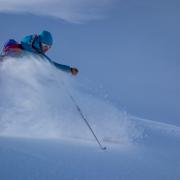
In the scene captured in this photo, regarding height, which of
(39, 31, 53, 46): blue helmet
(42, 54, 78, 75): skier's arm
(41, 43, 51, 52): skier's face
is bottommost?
(42, 54, 78, 75): skier's arm

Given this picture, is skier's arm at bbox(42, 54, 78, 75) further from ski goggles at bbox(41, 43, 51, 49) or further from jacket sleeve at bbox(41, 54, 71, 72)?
ski goggles at bbox(41, 43, 51, 49)

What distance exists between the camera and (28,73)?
20.2 metres

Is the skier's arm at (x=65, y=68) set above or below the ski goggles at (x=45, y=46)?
below

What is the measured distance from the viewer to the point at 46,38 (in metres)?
17.2

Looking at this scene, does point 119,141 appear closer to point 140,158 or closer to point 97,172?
point 140,158

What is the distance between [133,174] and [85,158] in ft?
6.43

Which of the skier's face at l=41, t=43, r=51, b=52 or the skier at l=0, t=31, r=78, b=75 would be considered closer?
the skier at l=0, t=31, r=78, b=75

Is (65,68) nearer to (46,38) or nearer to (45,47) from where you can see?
(45,47)

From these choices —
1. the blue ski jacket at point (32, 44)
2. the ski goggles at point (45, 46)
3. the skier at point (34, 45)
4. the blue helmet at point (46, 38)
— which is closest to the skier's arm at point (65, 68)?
the skier at point (34, 45)

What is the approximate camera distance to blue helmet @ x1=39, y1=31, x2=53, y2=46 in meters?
17.1

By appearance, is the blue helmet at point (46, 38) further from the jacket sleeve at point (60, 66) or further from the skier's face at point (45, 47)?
the jacket sleeve at point (60, 66)

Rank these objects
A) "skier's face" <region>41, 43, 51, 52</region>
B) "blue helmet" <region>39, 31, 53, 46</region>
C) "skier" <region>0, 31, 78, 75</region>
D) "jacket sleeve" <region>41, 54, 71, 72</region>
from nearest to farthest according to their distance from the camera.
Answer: "skier" <region>0, 31, 78, 75</region> < "blue helmet" <region>39, 31, 53, 46</region> < "skier's face" <region>41, 43, 51, 52</region> < "jacket sleeve" <region>41, 54, 71, 72</region>

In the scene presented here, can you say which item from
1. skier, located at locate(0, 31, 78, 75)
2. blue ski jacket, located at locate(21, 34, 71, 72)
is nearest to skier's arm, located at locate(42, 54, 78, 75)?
skier, located at locate(0, 31, 78, 75)

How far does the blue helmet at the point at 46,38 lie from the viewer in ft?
56.1
